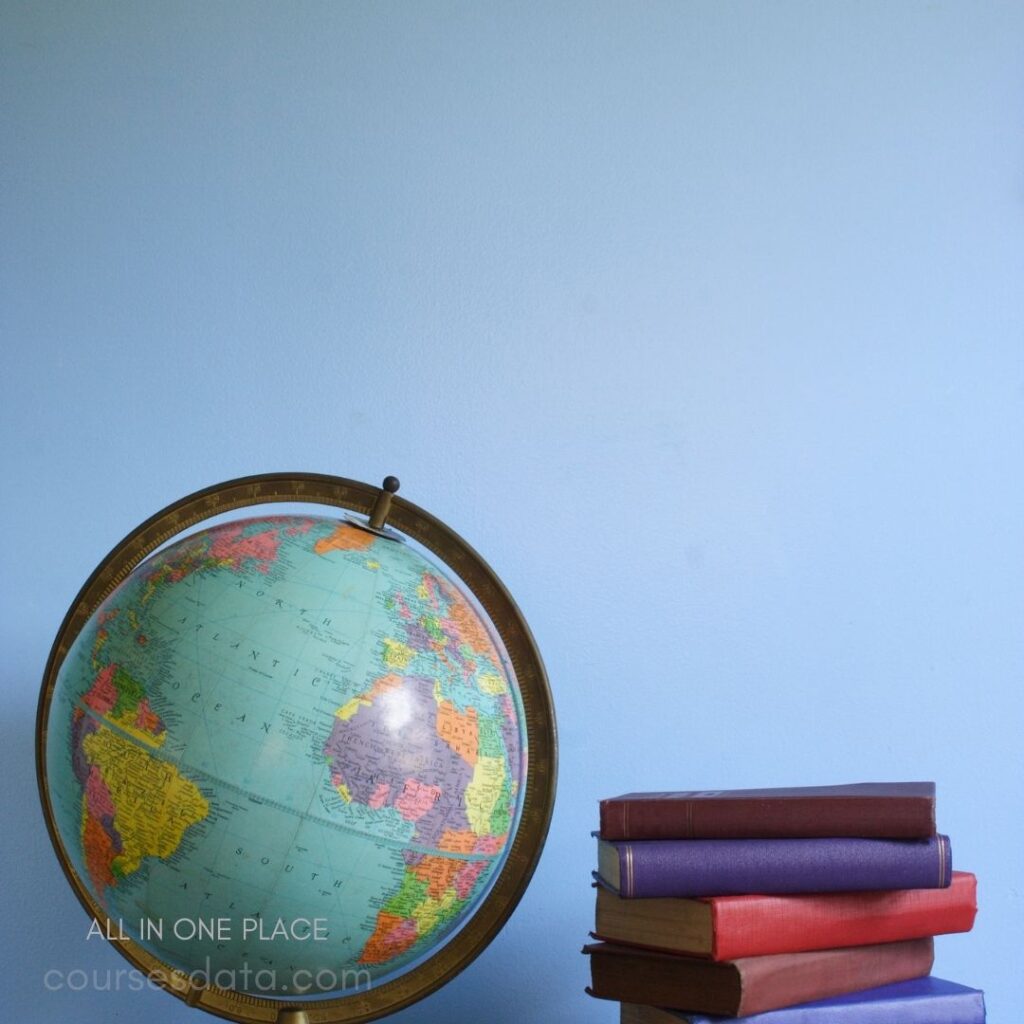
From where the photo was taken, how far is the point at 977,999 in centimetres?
100

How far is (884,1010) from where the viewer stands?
3.22 ft

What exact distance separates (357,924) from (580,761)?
22.4 inches

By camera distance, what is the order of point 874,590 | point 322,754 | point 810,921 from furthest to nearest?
point 874,590
point 810,921
point 322,754

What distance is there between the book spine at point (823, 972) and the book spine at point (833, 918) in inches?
0.4

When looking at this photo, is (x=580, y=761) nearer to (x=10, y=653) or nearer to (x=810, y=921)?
(x=810, y=921)

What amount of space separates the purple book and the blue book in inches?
3.9

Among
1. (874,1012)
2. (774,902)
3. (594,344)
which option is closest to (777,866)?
(774,902)

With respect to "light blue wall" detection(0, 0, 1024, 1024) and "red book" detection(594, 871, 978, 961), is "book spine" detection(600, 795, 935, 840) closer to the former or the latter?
"red book" detection(594, 871, 978, 961)

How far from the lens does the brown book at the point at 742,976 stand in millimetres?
936

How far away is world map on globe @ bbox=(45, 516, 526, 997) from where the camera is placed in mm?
841

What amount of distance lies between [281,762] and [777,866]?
0.45 m

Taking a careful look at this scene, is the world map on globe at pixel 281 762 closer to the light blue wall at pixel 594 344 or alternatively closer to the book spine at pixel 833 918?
the book spine at pixel 833 918

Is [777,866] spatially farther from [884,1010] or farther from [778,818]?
[884,1010]

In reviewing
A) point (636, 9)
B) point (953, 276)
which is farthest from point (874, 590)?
point (636, 9)
